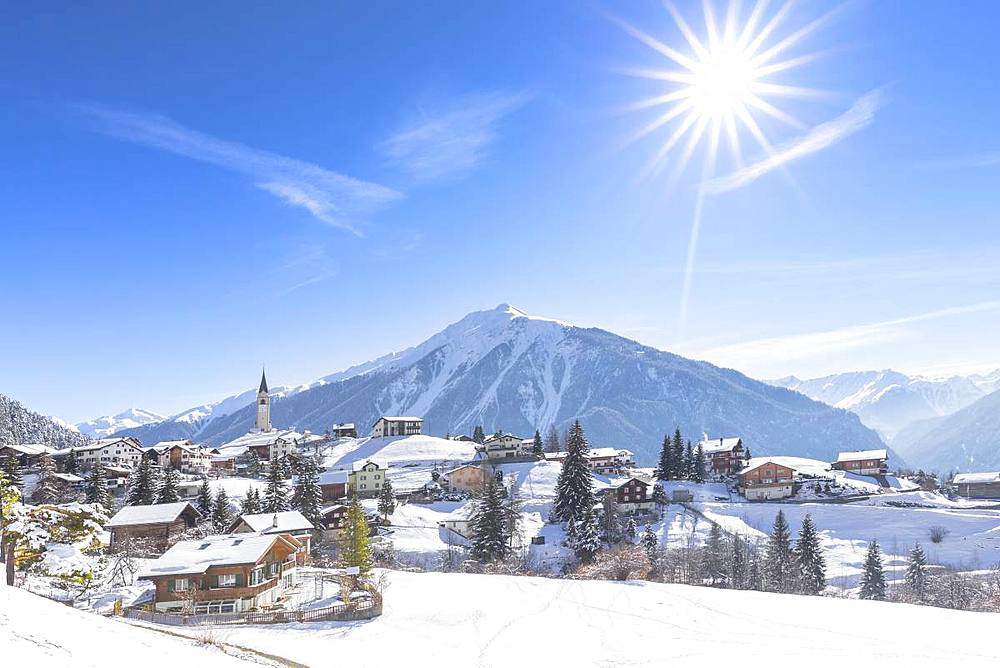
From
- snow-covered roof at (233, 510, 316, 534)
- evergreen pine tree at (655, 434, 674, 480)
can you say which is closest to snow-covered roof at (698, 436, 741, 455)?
evergreen pine tree at (655, 434, 674, 480)

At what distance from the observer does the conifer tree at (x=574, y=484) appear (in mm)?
67938

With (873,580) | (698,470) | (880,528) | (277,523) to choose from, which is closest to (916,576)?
(873,580)

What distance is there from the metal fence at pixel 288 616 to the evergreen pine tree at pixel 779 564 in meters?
32.7

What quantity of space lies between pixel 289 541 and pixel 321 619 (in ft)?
51.6

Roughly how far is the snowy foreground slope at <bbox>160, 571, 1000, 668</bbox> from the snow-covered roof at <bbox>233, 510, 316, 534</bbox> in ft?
63.4

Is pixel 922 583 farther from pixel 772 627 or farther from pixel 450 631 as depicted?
pixel 450 631

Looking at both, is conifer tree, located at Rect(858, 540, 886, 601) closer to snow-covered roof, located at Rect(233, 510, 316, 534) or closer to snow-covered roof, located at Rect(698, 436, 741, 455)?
snow-covered roof, located at Rect(233, 510, 316, 534)

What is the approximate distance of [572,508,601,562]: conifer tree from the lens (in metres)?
58.5

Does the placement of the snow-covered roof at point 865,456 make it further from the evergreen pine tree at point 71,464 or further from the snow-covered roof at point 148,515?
the evergreen pine tree at point 71,464

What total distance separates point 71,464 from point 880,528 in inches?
4323

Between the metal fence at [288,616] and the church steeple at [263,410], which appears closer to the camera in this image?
the metal fence at [288,616]

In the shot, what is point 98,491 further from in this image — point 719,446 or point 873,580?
point 719,446

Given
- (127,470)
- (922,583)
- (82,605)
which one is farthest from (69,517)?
(127,470)

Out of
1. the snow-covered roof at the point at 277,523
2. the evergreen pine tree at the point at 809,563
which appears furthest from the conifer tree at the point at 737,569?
the snow-covered roof at the point at 277,523
